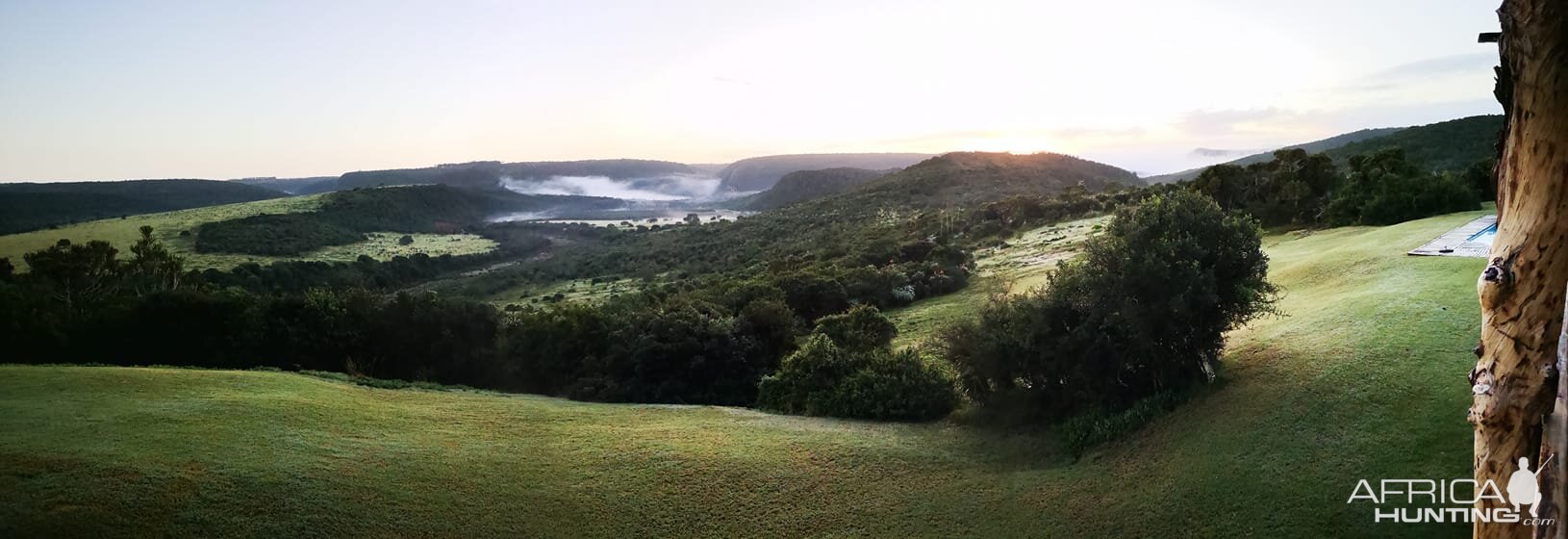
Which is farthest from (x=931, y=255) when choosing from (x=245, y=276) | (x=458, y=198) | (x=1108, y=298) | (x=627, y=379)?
(x=458, y=198)

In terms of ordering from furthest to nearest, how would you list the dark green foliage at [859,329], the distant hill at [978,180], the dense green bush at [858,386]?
1. the distant hill at [978,180]
2. the dark green foliage at [859,329]
3. the dense green bush at [858,386]

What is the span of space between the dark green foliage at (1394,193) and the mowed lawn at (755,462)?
1894 cm

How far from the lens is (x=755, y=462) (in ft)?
47.2

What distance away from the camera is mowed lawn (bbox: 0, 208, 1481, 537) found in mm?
10930

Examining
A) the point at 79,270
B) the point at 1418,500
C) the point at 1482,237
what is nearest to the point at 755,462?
the point at 1418,500

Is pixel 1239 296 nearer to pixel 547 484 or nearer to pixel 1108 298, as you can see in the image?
pixel 1108 298

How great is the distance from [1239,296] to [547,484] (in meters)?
14.6

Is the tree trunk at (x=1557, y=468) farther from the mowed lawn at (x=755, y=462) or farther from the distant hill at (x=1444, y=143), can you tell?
the distant hill at (x=1444, y=143)

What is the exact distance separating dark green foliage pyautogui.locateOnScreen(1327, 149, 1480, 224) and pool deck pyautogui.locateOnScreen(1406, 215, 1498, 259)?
8373mm

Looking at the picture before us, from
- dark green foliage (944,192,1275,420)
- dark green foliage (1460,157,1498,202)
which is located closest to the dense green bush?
dark green foliage (944,192,1275,420)

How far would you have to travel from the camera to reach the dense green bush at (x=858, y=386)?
1914cm

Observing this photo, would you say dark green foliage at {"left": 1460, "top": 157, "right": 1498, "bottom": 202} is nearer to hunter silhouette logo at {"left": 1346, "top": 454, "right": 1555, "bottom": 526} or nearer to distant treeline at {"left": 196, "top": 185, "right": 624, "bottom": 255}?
hunter silhouette logo at {"left": 1346, "top": 454, "right": 1555, "bottom": 526}

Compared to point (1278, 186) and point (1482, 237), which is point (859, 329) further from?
point (1278, 186)

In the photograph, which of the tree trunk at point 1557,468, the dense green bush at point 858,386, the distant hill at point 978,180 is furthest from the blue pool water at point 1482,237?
the distant hill at point 978,180
